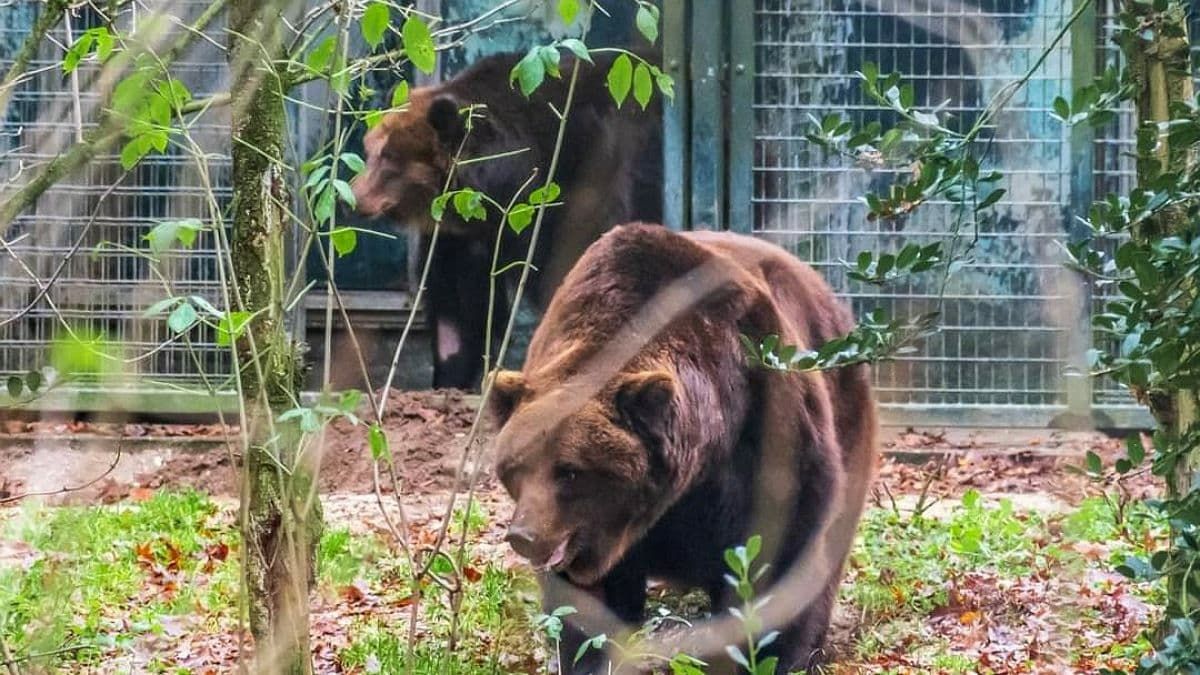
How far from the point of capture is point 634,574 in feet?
→ 15.6

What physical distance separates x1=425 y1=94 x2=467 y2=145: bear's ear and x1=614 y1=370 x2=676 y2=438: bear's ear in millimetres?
4815

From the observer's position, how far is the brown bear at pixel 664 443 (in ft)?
14.4

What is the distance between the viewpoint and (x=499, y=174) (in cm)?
965

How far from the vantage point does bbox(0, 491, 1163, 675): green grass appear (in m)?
4.64

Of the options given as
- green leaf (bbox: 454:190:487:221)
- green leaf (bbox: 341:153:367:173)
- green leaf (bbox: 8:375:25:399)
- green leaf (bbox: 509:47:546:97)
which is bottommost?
green leaf (bbox: 8:375:25:399)

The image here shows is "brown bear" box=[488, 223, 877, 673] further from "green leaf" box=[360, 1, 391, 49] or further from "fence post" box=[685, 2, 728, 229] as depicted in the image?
"fence post" box=[685, 2, 728, 229]

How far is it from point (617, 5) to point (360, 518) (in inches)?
160

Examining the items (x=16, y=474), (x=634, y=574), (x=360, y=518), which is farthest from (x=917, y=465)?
(x=16, y=474)

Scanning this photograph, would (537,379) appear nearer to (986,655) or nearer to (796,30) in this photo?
(986,655)

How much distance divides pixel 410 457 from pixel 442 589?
11.2 ft

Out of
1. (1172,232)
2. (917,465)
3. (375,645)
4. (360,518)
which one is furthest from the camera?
(917,465)

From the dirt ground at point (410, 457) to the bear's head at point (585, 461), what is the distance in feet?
8.66

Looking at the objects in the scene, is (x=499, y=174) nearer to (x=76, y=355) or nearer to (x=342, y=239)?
(x=342, y=239)

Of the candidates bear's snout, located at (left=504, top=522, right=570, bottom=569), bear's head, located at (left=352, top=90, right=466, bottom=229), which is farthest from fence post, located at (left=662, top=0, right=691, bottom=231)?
bear's snout, located at (left=504, top=522, right=570, bottom=569)
